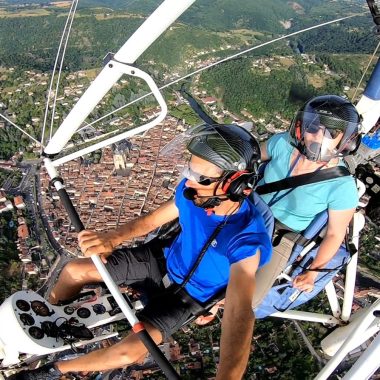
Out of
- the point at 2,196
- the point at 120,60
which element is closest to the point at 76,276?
the point at 120,60

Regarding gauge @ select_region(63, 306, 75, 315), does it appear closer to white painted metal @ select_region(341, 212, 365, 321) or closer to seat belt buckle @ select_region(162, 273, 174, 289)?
seat belt buckle @ select_region(162, 273, 174, 289)

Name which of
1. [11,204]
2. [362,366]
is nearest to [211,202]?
[362,366]

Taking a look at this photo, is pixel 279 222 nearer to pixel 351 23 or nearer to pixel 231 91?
pixel 231 91

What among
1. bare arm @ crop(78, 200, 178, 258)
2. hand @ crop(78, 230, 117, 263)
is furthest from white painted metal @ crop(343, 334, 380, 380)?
hand @ crop(78, 230, 117, 263)

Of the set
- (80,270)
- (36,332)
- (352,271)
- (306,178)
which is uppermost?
(306,178)

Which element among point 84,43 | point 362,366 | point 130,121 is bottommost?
point 130,121

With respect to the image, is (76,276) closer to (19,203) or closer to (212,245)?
(212,245)

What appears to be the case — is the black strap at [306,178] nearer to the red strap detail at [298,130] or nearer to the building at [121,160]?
the red strap detail at [298,130]
